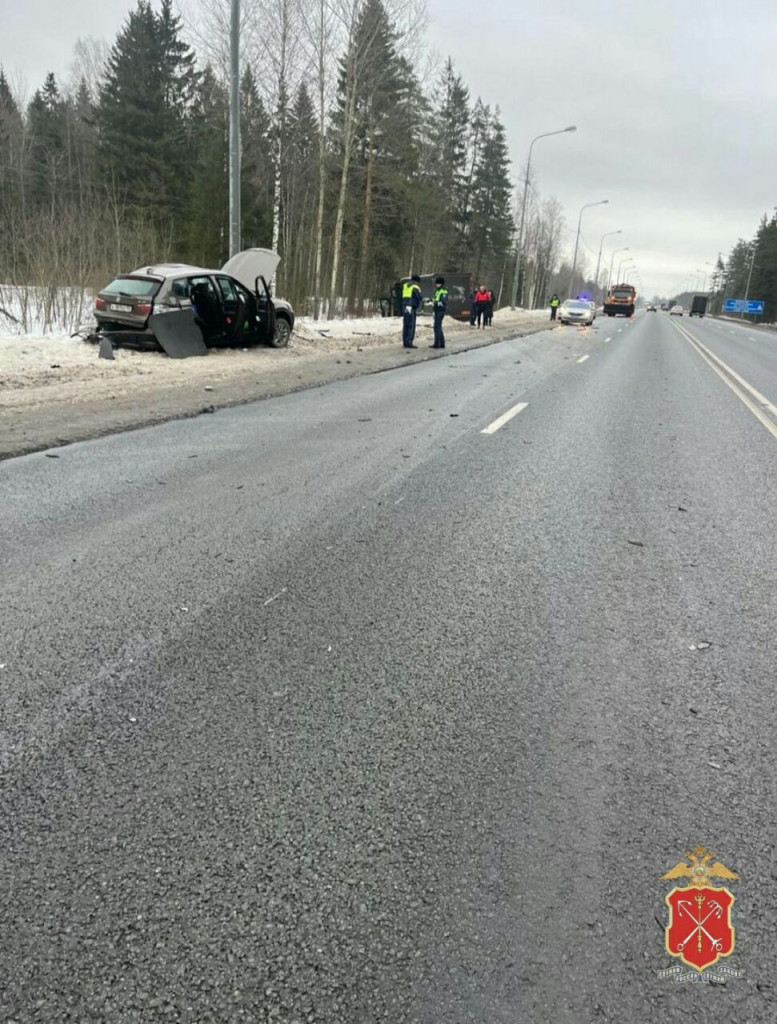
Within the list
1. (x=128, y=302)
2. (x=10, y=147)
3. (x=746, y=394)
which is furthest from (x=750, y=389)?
(x=10, y=147)

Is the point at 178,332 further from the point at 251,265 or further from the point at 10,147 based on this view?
the point at 10,147

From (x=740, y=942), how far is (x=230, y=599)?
259 cm

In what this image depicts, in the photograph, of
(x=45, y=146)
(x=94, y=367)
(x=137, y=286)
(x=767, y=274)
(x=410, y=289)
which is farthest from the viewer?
(x=767, y=274)

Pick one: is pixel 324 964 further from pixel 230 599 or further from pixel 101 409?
pixel 101 409

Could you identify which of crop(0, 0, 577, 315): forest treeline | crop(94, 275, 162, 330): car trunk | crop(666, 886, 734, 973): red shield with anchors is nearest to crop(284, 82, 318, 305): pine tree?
crop(0, 0, 577, 315): forest treeline

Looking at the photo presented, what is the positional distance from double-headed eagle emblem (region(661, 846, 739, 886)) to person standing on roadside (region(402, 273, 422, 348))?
1692 cm

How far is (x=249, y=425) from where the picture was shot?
8289mm

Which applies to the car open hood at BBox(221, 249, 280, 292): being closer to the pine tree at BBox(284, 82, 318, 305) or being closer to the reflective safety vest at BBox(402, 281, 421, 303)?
the reflective safety vest at BBox(402, 281, 421, 303)

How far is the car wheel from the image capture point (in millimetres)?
16812

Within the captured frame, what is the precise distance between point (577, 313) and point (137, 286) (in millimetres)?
34219

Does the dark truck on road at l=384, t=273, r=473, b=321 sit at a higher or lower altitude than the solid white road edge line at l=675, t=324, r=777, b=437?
higher

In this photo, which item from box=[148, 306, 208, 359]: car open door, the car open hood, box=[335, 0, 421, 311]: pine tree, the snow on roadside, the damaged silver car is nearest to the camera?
the snow on roadside

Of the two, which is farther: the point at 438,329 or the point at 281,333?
the point at 438,329

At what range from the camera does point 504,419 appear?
9.09m
